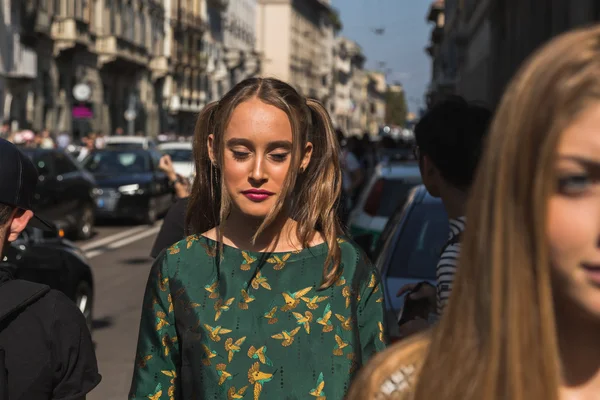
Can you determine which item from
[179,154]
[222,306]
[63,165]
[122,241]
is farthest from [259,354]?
[179,154]

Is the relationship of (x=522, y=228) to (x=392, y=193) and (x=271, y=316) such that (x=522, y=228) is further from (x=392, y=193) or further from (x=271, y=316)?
(x=392, y=193)

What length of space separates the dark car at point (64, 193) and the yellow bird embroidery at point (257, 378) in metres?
15.1

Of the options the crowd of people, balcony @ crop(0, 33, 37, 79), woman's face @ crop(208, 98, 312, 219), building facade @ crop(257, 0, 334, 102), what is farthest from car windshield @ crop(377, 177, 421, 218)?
building facade @ crop(257, 0, 334, 102)

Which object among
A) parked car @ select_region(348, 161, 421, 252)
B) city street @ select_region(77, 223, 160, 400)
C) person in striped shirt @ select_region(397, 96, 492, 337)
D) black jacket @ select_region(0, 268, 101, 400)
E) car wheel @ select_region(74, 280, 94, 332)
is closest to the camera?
black jacket @ select_region(0, 268, 101, 400)

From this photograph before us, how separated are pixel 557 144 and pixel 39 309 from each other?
1.87 m

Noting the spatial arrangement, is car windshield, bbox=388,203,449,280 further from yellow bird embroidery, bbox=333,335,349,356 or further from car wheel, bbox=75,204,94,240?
car wheel, bbox=75,204,94,240

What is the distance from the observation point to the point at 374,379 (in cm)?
145

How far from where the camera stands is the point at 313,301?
9.95 feet

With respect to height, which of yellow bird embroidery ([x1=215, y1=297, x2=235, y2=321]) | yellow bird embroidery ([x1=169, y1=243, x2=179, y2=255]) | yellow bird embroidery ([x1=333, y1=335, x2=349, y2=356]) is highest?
yellow bird embroidery ([x1=169, y1=243, x2=179, y2=255])

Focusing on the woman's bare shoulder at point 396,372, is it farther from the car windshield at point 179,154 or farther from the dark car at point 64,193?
the car windshield at point 179,154

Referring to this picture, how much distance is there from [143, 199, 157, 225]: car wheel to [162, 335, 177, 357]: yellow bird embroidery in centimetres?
2023

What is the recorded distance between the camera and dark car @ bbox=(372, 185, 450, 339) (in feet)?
Answer: 20.7

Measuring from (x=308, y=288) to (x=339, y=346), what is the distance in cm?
17

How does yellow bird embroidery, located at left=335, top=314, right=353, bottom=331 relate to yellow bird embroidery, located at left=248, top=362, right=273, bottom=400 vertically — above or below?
above
